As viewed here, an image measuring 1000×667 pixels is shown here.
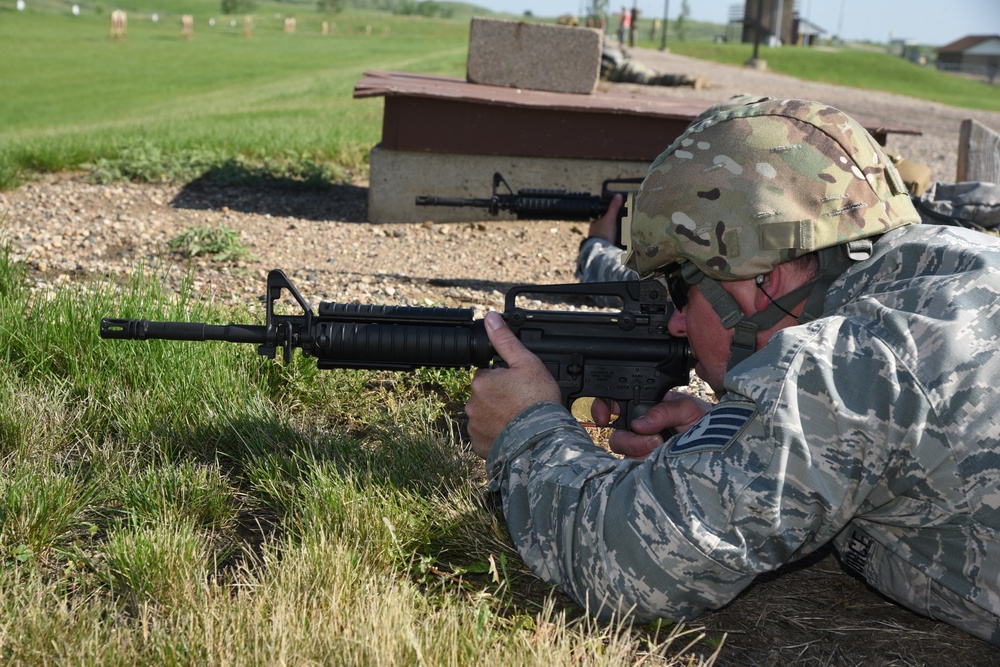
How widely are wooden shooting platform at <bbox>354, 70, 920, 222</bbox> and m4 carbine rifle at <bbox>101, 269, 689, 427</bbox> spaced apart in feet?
17.7

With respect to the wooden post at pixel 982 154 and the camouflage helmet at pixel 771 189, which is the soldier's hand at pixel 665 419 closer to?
the camouflage helmet at pixel 771 189

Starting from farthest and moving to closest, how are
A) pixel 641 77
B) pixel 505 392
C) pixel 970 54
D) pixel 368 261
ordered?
1. pixel 970 54
2. pixel 641 77
3. pixel 368 261
4. pixel 505 392

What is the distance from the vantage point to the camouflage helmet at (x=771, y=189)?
2416mm

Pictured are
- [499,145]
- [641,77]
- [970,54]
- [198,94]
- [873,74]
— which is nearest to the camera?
[499,145]

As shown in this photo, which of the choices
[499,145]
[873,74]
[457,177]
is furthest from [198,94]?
[873,74]

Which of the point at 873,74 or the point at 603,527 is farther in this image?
the point at 873,74

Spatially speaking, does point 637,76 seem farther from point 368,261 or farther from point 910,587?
point 910,587

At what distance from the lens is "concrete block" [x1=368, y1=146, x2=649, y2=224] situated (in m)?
8.48

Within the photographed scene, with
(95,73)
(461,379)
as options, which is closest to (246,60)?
(95,73)

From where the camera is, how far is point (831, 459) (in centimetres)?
217

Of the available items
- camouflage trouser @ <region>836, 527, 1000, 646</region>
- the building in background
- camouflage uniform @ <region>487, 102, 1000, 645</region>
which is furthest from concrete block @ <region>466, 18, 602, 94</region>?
the building in background

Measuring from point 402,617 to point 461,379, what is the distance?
83.7 inches

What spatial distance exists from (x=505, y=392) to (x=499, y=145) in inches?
229

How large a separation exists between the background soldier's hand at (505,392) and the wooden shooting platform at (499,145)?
5.57 m
